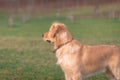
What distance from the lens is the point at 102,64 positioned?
9328 mm

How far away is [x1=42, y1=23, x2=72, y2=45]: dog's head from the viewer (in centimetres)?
896

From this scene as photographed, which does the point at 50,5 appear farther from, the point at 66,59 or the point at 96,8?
the point at 66,59

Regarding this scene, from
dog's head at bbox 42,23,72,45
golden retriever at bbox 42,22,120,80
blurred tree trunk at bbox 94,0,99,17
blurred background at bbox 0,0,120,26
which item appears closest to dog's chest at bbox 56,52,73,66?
golden retriever at bbox 42,22,120,80

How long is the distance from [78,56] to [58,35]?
64 centimetres

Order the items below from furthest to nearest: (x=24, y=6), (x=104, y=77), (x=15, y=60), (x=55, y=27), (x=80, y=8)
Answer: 1. (x=24, y=6)
2. (x=80, y=8)
3. (x=15, y=60)
4. (x=104, y=77)
5. (x=55, y=27)

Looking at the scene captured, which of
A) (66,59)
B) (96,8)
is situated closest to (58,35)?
(66,59)

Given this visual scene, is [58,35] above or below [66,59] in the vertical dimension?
above

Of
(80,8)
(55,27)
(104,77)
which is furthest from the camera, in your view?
(80,8)

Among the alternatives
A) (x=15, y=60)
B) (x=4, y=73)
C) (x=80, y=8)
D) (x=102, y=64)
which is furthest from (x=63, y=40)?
(x=80, y=8)

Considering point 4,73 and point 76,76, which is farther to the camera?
point 4,73

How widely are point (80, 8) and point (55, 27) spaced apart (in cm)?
5705

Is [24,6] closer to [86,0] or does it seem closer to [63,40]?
[86,0]

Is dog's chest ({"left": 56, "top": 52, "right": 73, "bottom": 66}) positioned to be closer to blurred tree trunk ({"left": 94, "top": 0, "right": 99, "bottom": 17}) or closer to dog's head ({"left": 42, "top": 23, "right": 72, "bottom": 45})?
dog's head ({"left": 42, "top": 23, "right": 72, "bottom": 45})

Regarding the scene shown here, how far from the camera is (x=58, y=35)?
8992 millimetres
